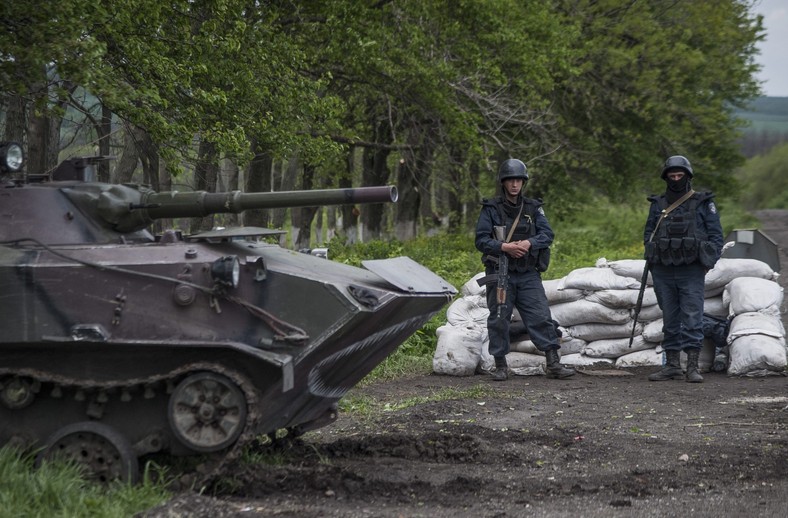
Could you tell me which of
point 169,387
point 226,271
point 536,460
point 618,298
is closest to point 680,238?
point 618,298

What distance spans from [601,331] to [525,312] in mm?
1185

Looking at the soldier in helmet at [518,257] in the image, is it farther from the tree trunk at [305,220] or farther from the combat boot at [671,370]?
the tree trunk at [305,220]

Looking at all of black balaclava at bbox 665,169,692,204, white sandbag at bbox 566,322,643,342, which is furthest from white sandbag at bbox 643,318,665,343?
black balaclava at bbox 665,169,692,204

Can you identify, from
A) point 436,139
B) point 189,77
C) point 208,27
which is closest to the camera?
point 189,77

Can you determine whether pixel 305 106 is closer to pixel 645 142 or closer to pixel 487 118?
pixel 487 118

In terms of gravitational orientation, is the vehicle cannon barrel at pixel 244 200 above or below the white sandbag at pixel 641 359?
above

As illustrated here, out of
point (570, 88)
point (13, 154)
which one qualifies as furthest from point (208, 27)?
point (570, 88)

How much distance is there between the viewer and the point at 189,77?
12.5m

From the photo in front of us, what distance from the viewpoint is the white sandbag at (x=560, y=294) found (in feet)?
38.3

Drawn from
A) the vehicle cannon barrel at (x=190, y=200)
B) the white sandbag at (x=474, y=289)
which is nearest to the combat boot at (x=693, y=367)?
the white sandbag at (x=474, y=289)

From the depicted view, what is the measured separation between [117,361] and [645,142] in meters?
22.6

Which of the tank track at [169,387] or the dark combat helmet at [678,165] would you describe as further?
the dark combat helmet at [678,165]

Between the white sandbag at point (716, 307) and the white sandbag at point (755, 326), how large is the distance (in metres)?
0.48

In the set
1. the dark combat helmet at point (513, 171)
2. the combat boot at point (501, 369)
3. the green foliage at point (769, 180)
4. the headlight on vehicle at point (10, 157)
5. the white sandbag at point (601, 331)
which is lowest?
the combat boot at point (501, 369)
